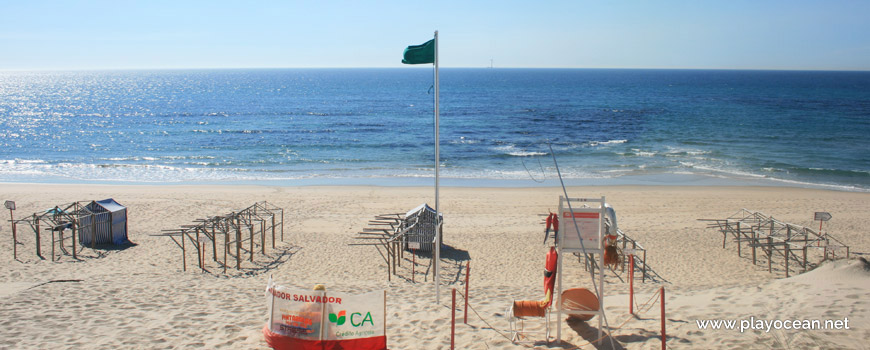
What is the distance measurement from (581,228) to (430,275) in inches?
326

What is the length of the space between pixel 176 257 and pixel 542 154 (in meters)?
31.4

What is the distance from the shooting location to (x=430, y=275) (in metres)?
16.5

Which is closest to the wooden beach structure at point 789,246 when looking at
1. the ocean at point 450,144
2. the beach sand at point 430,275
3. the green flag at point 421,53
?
the beach sand at point 430,275

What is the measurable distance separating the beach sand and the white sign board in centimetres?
180

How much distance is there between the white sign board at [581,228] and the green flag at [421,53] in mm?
4942

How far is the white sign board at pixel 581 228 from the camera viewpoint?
8.77m

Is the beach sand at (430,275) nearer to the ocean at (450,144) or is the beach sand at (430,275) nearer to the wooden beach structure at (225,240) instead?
the wooden beach structure at (225,240)

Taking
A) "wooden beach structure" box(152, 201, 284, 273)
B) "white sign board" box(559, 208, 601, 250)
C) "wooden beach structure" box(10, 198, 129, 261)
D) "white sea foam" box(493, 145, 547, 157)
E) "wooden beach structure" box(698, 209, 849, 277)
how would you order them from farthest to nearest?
"white sea foam" box(493, 145, 547, 157), "wooden beach structure" box(10, 198, 129, 261), "wooden beach structure" box(152, 201, 284, 273), "wooden beach structure" box(698, 209, 849, 277), "white sign board" box(559, 208, 601, 250)

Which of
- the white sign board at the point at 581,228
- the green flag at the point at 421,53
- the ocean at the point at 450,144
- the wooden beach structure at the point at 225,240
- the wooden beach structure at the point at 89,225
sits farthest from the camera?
the ocean at the point at 450,144

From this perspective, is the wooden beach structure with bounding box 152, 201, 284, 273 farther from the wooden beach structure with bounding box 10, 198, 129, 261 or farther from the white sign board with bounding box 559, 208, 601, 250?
the white sign board with bounding box 559, 208, 601, 250

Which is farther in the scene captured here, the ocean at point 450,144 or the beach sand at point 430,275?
the ocean at point 450,144

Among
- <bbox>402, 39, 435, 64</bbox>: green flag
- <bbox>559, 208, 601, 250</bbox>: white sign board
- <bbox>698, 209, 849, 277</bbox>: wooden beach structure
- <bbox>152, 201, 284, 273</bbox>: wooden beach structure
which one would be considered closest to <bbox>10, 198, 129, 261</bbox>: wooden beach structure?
<bbox>152, 201, 284, 273</bbox>: wooden beach structure

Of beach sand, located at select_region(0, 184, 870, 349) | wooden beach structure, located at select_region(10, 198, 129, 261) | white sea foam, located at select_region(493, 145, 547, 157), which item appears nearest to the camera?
beach sand, located at select_region(0, 184, 870, 349)

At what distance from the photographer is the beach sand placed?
9.95 metres
